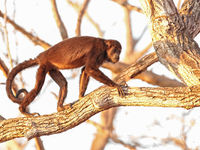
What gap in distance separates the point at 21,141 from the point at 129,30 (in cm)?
975

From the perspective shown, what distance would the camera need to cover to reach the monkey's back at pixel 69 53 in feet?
24.0

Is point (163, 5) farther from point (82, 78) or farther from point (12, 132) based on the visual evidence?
point (12, 132)

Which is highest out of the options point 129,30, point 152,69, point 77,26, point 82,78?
point 129,30

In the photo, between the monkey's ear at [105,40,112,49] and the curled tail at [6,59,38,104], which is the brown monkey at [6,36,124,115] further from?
the monkey's ear at [105,40,112,49]

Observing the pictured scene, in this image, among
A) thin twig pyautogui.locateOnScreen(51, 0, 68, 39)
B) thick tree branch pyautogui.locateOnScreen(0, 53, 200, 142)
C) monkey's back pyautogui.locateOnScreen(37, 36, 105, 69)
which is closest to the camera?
thick tree branch pyautogui.locateOnScreen(0, 53, 200, 142)

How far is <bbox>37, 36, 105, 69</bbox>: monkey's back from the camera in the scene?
733 cm

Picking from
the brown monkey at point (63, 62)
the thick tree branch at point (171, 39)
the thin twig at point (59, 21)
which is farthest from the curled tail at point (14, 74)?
the thin twig at point (59, 21)

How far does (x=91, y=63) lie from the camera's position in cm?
718

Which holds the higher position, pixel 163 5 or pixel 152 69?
pixel 152 69

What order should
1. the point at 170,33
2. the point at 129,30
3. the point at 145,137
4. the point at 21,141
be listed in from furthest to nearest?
the point at 129,30 < the point at 145,137 < the point at 21,141 < the point at 170,33

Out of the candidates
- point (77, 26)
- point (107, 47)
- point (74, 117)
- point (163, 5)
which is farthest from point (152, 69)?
point (74, 117)

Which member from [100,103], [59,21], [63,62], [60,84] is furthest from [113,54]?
[59,21]

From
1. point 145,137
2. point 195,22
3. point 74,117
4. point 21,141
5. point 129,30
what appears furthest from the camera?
point 129,30

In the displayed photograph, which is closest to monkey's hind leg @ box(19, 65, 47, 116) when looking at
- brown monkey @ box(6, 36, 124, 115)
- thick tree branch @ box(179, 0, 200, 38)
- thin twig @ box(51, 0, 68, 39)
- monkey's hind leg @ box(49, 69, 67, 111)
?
brown monkey @ box(6, 36, 124, 115)
